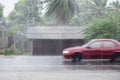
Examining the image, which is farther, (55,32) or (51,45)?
(55,32)

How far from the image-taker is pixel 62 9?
2828 centimetres

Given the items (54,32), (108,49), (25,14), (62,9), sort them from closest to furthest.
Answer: (108,49), (54,32), (62,9), (25,14)

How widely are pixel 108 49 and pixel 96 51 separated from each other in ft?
1.90

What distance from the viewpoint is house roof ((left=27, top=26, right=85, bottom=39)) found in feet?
82.0

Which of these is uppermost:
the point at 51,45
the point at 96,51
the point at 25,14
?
the point at 25,14

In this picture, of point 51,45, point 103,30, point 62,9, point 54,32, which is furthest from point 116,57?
point 62,9

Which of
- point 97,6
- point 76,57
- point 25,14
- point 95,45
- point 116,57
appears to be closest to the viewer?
point 76,57

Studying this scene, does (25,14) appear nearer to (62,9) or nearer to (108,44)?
(62,9)

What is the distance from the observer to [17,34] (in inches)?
1103

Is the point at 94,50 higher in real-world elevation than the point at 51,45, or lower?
higher

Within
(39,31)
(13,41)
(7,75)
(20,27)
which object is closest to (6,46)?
(13,41)

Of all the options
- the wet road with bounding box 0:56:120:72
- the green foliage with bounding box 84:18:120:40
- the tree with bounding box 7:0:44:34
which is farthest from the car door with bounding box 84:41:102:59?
the tree with bounding box 7:0:44:34

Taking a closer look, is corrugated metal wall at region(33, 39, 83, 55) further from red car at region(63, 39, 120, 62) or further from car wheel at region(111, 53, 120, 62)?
car wheel at region(111, 53, 120, 62)

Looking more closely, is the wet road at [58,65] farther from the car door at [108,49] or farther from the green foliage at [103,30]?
the green foliage at [103,30]
